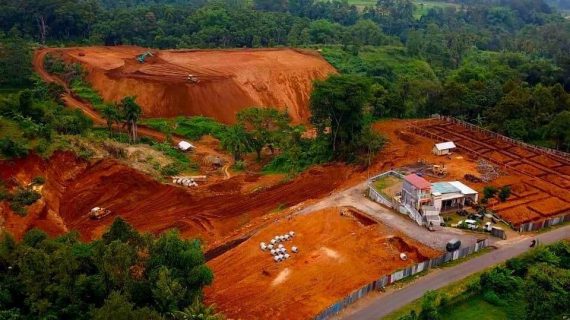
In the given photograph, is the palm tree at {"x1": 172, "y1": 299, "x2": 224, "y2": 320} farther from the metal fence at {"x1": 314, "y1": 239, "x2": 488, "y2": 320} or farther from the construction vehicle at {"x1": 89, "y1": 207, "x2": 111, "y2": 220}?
the construction vehicle at {"x1": 89, "y1": 207, "x2": 111, "y2": 220}

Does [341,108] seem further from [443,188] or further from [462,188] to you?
[462,188]

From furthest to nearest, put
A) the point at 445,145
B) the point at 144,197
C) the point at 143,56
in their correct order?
the point at 143,56, the point at 445,145, the point at 144,197

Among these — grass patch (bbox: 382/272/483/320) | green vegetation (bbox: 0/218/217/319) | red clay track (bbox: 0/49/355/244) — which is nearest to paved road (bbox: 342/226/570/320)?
grass patch (bbox: 382/272/483/320)

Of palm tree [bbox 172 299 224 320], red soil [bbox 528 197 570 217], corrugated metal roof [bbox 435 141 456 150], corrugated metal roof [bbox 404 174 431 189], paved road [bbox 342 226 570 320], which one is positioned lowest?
paved road [bbox 342 226 570 320]

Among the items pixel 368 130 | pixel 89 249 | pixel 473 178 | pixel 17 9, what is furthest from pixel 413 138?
pixel 17 9

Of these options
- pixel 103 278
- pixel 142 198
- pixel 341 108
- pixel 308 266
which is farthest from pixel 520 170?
pixel 103 278

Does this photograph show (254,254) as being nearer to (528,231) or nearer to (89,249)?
(89,249)
